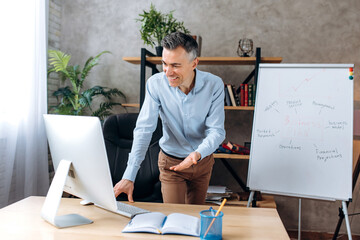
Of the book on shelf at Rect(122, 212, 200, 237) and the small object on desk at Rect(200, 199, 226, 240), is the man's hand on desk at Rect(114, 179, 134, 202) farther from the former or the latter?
the small object on desk at Rect(200, 199, 226, 240)

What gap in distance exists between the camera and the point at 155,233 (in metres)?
1.18

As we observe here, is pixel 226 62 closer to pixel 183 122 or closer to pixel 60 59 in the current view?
pixel 183 122

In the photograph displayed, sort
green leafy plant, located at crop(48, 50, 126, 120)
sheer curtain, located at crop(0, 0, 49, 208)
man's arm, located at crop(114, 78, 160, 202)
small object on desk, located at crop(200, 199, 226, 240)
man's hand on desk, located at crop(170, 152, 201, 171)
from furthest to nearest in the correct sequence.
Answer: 1. green leafy plant, located at crop(48, 50, 126, 120)
2. sheer curtain, located at crop(0, 0, 49, 208)
3. man's arm, located at crop(114, 78, 160, 202)
4. man's hand on desk, located at crop(170, 152, 201, 171)
5. small object on desk, located at crop(200, 199, 226, 240)

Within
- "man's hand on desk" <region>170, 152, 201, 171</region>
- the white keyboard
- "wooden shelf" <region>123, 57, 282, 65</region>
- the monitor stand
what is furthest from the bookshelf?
the monitor stand

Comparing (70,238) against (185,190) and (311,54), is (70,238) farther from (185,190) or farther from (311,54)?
(311,54)

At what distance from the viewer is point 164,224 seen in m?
1.23

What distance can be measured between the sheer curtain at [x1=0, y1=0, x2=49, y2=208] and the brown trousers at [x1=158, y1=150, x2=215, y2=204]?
1.36m

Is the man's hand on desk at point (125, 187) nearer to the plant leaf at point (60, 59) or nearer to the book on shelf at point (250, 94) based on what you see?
the book on shelf at point (250, 94)

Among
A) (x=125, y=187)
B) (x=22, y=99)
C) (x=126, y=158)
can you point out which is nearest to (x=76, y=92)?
(x=22, y=99)

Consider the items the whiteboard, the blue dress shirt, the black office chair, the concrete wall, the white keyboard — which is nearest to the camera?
the white keyboard

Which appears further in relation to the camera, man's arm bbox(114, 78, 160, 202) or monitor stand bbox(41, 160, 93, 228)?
man's arm bbox(114, 78, 160, 202)

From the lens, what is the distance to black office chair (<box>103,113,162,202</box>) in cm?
228

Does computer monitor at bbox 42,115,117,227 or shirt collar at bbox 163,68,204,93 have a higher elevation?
shirt collar at bbox 163,68,204,93

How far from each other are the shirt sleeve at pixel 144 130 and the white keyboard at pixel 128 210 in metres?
0.17
